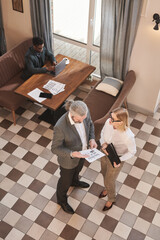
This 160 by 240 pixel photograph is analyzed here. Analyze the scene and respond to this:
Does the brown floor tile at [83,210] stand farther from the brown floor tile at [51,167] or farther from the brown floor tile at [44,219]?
the brown floor tile at [51,167]

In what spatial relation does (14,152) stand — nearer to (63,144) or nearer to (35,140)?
(35,140)

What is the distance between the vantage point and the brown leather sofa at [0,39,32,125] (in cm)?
598

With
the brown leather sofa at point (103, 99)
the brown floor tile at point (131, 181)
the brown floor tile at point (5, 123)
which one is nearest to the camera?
the brown floor tile at point (131, 181)

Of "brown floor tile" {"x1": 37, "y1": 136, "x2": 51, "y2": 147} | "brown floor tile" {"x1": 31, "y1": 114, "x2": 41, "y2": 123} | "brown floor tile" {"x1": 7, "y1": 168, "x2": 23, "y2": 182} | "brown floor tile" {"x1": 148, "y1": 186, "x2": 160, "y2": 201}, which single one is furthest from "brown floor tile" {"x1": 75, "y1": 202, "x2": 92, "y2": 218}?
"brown floor tile" {"x1": 31, "y1": 114, "x2": 41, "y2": 123}

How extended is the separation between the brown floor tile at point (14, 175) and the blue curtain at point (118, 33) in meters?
2.56

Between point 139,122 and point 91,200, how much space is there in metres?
2.03

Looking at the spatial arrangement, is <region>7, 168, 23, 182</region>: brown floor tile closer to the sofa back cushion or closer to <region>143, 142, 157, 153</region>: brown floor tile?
the sofa back cushion

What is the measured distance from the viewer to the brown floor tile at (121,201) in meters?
4.97

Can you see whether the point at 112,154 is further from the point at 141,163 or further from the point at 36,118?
the point at 36,118

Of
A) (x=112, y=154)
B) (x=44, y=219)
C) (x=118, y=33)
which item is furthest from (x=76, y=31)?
(x=44, y=219)

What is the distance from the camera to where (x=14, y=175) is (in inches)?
209

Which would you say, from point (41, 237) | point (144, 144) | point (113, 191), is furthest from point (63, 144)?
point (144, 144)

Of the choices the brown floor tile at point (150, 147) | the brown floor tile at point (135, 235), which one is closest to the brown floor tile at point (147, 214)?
the brown floor tile at point (135, 235)

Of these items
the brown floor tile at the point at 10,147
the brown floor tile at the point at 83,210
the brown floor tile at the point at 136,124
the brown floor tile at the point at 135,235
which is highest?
the brown floor tile at the point at 136,124
